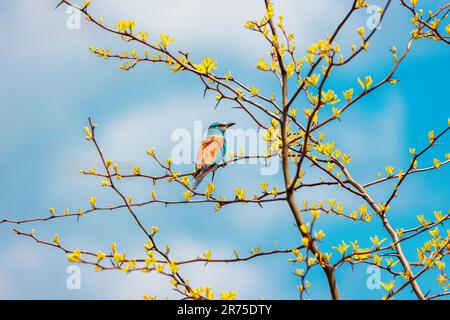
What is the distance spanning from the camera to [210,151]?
20.0 ft

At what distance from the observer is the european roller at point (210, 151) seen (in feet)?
17.8

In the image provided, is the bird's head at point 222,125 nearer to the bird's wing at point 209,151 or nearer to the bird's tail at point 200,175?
the bird's wing at point 209,151

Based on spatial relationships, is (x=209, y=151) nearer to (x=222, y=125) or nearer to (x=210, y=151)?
(x=210, y=151)

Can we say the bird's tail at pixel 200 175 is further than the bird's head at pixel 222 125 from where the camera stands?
No

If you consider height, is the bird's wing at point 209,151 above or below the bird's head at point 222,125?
below

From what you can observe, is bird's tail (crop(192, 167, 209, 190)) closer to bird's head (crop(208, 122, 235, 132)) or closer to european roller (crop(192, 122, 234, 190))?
european roller (crop(192, 122, 234, 190))

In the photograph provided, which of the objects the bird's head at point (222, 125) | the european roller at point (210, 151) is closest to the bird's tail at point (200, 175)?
the european roller at point (210, 151)

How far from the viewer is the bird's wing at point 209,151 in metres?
5.57

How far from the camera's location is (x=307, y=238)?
289 centimetres

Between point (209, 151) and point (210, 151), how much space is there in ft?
0.04
